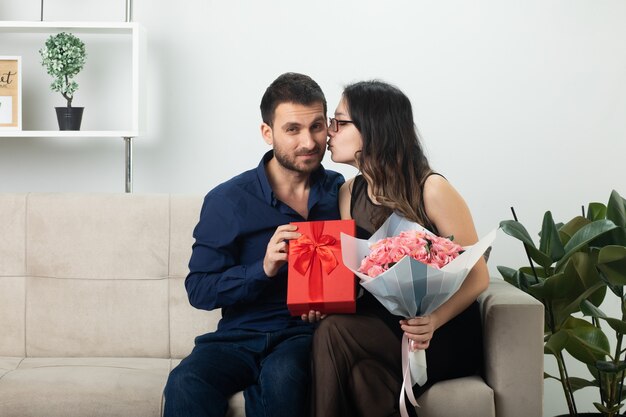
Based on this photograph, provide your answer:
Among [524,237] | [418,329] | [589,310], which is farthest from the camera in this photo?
[589,310]

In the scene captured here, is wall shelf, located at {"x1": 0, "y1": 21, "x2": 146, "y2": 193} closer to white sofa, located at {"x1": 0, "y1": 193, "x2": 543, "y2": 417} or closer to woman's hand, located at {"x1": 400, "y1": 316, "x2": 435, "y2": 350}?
white sofa, located at {"x1": 0, "y1": 193, "x2": 543, "y2": 417}

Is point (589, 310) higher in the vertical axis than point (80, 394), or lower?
higher

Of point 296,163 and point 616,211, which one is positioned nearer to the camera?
point 296,163

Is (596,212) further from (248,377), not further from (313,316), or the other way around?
(248,377)

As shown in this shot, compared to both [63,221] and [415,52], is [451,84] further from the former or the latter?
[63,221]

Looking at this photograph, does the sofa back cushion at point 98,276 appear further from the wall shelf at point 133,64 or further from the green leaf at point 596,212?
the green leaf at point 596,212

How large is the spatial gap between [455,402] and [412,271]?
440 millimetres

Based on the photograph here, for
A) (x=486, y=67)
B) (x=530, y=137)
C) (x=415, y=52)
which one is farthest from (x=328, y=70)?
(x=530, y=137)

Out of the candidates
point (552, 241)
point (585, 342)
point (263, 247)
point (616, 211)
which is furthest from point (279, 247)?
point (616, 211)

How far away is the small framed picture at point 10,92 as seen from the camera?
10.4 ft

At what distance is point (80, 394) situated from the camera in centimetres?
238

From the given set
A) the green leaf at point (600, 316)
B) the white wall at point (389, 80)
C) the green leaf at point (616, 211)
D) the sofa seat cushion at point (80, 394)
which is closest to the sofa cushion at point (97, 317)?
the sofa seat cushion at point (80, 394)

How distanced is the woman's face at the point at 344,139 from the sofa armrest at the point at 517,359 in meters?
0.59

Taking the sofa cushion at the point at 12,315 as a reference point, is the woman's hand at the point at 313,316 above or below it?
above
